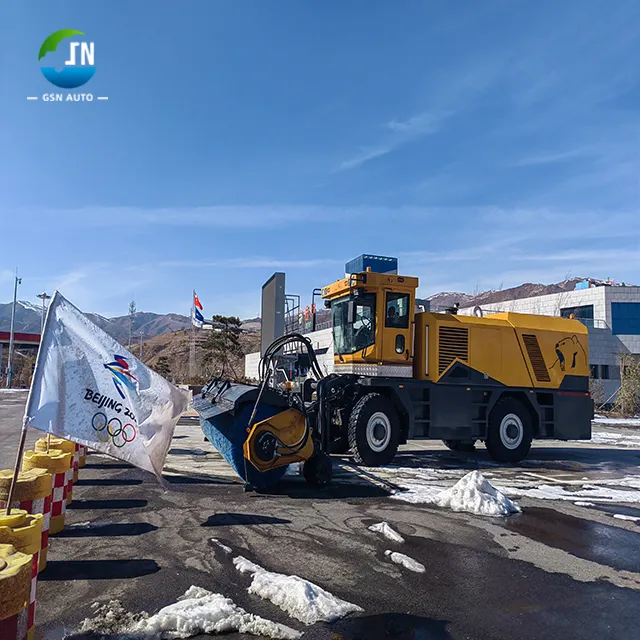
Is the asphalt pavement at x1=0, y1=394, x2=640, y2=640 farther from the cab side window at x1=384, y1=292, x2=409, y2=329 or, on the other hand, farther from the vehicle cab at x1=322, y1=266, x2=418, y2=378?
the cab side window at x1=384, y1=292, x2=409, y2=329

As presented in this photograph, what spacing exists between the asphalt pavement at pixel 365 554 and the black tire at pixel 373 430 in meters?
0.63

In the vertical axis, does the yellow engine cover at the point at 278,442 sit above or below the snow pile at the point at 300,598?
above

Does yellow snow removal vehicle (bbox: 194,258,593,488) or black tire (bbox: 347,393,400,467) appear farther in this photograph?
black tire (bbox: 347,393,400,467)

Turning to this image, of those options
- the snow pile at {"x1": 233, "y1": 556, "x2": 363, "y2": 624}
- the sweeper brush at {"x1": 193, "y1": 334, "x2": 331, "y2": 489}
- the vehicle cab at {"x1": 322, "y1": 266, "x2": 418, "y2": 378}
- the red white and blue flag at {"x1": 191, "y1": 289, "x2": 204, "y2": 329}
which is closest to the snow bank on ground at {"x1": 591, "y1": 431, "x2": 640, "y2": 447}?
the vehicle cab at {"x1": 322, "y1": 266, "x2": 418, "y2": 378}

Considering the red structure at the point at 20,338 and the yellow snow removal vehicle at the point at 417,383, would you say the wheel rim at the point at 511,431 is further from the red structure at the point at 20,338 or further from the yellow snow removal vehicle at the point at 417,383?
the red structure at the point at 20,338

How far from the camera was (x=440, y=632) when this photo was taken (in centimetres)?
379

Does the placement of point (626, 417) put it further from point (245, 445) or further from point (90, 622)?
point (90, 622)

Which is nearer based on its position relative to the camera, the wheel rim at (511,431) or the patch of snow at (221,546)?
the patch of snow at (221,546)

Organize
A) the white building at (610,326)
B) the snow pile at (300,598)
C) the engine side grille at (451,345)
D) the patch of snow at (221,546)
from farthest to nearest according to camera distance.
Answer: the white building at (610,326), the engine side grille at (451,345), the patch of snow at (221,546), the snow pile at (300,598)

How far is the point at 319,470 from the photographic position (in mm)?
8250

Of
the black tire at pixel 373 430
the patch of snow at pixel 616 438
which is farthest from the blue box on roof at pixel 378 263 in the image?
the black tire at pixel 373 430

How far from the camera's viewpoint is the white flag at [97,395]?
398 centimetres

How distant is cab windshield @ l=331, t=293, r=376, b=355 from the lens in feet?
34.8

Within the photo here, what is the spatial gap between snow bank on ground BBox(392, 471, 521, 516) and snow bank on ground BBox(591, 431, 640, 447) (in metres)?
10.2
